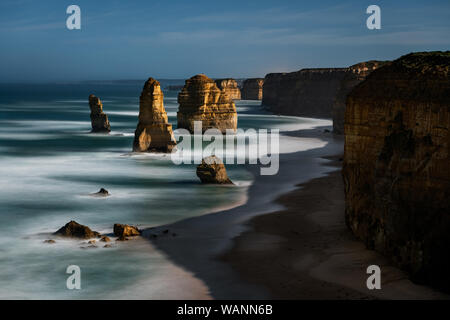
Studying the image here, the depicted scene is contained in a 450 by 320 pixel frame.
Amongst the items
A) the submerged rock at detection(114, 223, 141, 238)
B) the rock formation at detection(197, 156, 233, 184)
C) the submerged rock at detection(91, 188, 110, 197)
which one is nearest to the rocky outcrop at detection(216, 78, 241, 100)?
the rock formation at detection(197, 156, 233, 184)

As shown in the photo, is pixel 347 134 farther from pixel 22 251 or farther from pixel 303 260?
pixel 22 251

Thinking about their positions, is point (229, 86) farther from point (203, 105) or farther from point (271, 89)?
point (203, 105)

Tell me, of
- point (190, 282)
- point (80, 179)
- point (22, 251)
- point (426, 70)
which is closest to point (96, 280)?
point (190, 282)

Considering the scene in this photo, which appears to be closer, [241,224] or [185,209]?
[241,224]

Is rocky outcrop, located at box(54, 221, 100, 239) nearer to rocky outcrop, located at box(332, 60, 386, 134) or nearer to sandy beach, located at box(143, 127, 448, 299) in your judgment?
sandy beach, located at box(143, 127, 448, 299)

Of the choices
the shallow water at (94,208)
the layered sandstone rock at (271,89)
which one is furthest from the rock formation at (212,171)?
the layered sandstone rock at (271,89)

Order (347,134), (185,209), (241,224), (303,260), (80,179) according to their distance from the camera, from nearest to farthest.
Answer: (303,260)
(347,134)
(241,224)
(185,209)
(80,179)
